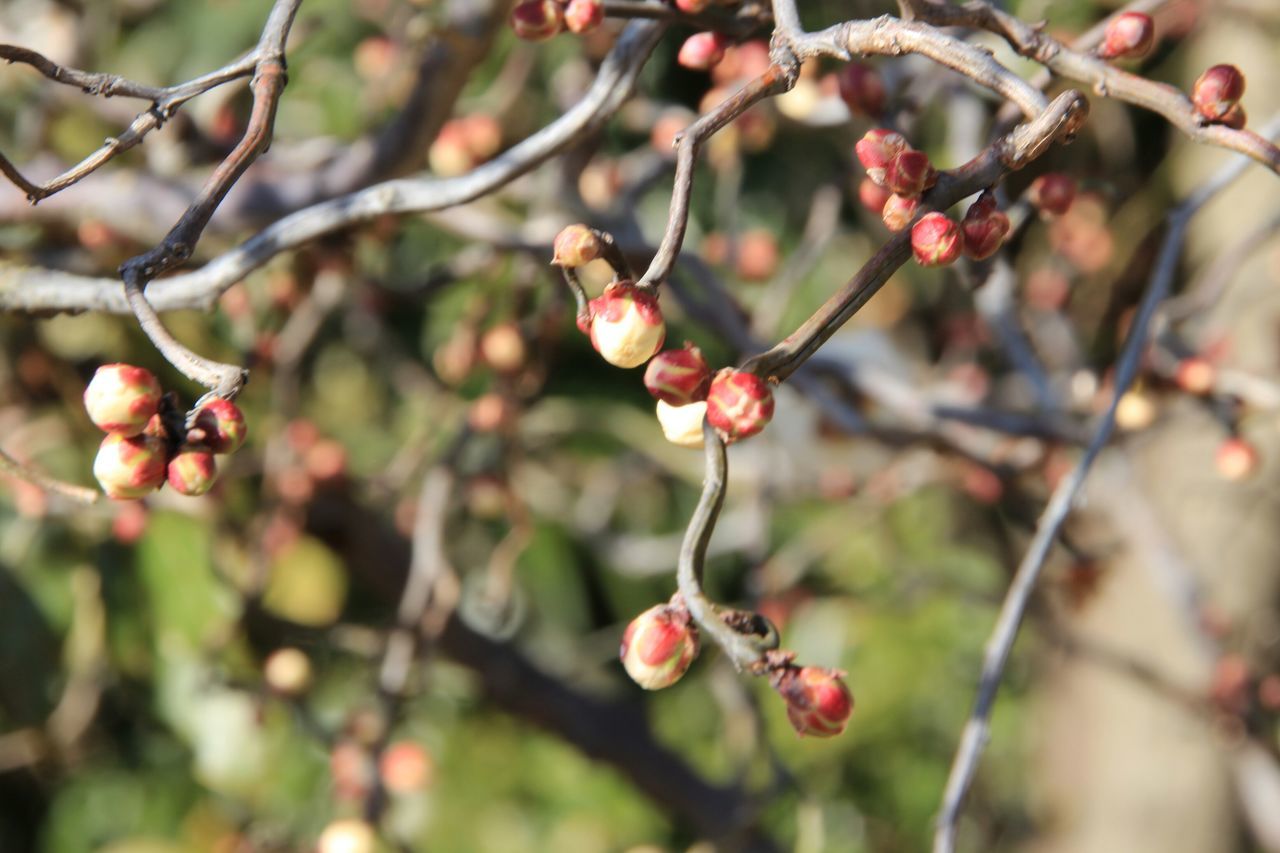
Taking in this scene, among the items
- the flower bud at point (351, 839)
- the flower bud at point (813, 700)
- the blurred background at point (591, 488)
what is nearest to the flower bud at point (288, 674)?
the blurred background at point (591, 488)

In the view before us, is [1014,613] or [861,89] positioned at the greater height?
[861,89]

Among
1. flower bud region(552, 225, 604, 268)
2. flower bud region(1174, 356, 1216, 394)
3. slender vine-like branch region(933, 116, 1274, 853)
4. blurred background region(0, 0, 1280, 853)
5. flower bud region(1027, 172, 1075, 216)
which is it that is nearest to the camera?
flower bud region(552, 225, 604, 268)

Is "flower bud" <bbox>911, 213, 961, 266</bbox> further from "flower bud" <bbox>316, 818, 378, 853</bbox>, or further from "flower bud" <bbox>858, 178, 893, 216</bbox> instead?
"flower bud" <bbox>316, 818, 378, 853</bbox>

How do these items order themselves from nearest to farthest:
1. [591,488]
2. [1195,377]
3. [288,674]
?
1. [1195,377]
2. [288,674]
3. [591,488]

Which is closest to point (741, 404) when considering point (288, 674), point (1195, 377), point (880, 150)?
point (880, 150)

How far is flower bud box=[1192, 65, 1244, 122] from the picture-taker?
1.99 ft

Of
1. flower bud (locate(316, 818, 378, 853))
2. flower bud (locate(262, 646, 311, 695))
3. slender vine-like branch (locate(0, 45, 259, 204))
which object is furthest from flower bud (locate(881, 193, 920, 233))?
flower bud (locate(262, 646, 311, 695))

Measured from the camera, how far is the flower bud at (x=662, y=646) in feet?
1.93

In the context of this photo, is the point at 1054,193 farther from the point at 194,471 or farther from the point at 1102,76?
the point at 194,471

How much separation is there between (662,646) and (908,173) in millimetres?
264

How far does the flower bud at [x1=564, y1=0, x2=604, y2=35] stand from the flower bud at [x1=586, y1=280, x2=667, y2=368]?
0.29 m

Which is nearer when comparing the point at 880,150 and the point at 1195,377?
the point at 880,150

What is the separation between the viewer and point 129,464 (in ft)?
1.94

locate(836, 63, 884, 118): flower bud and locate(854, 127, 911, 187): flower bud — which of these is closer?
locate(854, 127, 911, 187): flower bud
